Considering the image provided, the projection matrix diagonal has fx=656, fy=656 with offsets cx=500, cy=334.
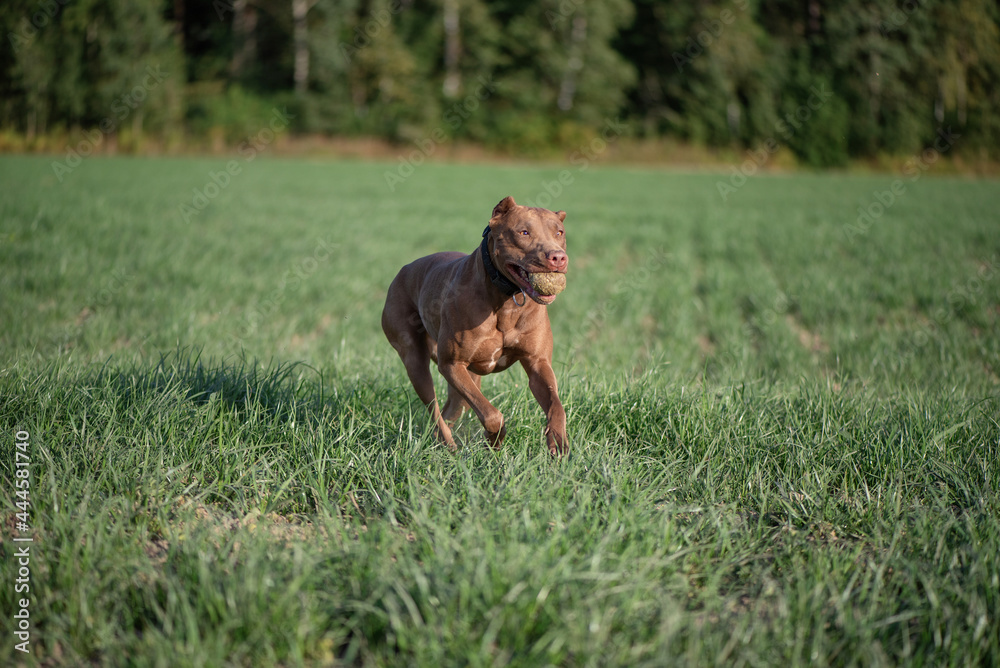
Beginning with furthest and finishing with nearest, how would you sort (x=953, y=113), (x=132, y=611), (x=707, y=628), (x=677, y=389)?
(x=953, y=113) → (x=677, y=389) → (x=132, y=611) → (x=707, y=628)

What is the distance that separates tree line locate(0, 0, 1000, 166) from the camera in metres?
33.9

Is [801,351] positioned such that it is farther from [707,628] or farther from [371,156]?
[371,156]

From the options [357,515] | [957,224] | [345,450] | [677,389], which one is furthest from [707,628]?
[957,224]

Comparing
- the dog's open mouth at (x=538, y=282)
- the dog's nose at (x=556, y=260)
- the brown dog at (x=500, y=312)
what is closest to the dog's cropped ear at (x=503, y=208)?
the brown dog at (x=500, y=312)

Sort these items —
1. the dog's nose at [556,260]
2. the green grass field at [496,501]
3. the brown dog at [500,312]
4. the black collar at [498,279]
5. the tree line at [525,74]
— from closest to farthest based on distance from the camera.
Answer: the green grass field at [496,501]
the dog's nose at [556,260]
the brown dog at [500,312]
the black collar at [498,279]
the tree line at [525,74]

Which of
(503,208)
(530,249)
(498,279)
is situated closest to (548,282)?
(530,249)

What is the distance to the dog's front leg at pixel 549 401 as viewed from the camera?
293 centimetres

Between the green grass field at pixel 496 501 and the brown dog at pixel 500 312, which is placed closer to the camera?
the green grass field at pixel 496 501

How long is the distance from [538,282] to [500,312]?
1.30 feet

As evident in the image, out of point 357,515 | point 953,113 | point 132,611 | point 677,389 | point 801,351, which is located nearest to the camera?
point 132,611

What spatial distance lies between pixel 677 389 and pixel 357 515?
2077mm

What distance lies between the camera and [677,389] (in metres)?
3.87

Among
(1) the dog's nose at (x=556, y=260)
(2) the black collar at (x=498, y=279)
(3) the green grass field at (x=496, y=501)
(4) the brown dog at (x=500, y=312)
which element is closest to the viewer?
(3) the green grass field at (x=496, y=501)

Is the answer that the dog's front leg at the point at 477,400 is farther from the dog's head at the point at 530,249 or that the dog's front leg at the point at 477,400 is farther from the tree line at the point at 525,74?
the tree line at the point at 525,74
